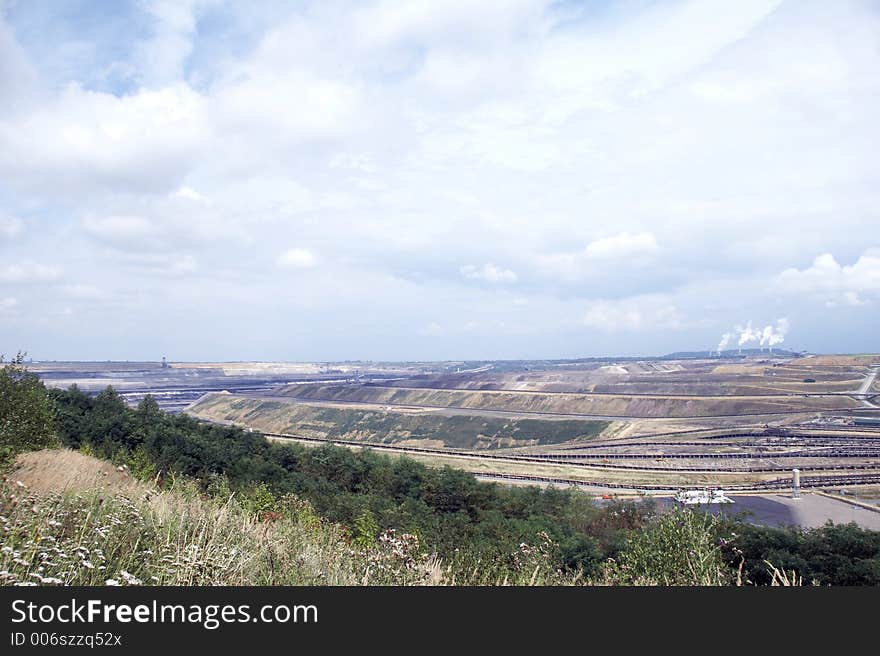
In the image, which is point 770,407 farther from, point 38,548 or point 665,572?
point 38,548

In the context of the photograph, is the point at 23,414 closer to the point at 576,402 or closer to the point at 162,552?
the point at 162,552

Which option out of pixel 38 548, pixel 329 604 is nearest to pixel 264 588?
pixel 329 604

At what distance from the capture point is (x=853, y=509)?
4425cm

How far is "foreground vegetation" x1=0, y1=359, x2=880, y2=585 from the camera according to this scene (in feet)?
18.7

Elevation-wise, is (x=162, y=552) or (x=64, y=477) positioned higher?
(x=162, y=552)

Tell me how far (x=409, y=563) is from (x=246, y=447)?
1257 inches

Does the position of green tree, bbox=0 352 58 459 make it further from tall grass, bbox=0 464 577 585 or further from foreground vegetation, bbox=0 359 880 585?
tall grass, bbox=0 464 577 585

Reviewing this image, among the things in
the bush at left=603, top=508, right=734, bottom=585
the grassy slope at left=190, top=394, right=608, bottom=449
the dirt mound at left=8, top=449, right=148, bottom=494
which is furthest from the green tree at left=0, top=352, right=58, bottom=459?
the grassy slope at left=190, top=394, right=608, bottom=449

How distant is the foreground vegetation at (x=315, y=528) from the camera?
5.71m

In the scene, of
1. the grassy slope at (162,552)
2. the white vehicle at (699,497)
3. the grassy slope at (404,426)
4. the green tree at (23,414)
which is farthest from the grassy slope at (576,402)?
the grassy slope at (162,552)

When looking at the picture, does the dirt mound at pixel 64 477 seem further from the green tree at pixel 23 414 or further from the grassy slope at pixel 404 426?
the grassy slope at pixel 404 426

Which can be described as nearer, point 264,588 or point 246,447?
point 264,588

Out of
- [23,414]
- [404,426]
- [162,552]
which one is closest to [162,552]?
[162,552]

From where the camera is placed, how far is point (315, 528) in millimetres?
11195
